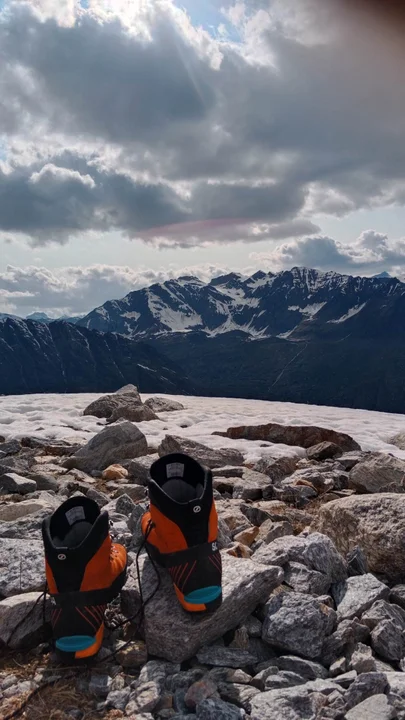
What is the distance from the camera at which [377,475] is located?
941 centimetres

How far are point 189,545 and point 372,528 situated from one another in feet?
7.87

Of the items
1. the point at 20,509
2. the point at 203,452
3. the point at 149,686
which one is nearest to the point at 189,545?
the point at 149,686

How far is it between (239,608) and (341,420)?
547 inches

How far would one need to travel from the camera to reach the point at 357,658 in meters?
3.99

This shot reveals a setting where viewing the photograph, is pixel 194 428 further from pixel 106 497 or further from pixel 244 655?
pixel 244 655

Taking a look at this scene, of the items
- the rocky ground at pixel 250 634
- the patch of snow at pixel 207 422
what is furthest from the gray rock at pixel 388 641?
the patch of snow at pixel 207 422

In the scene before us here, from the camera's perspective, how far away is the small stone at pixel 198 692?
11.9 ft

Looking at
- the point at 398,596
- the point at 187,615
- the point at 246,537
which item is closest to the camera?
the point at 187,615

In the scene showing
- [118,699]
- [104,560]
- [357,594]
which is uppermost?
[104,560]

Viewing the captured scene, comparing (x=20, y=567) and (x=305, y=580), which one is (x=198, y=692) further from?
(x=20, y=567)

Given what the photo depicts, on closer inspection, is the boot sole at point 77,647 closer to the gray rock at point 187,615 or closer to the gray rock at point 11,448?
the gray rock at point 187,615

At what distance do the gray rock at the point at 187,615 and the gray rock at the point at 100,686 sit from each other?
44cm

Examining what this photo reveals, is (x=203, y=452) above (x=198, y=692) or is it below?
above

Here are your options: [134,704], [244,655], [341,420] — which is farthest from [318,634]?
[341,420]
